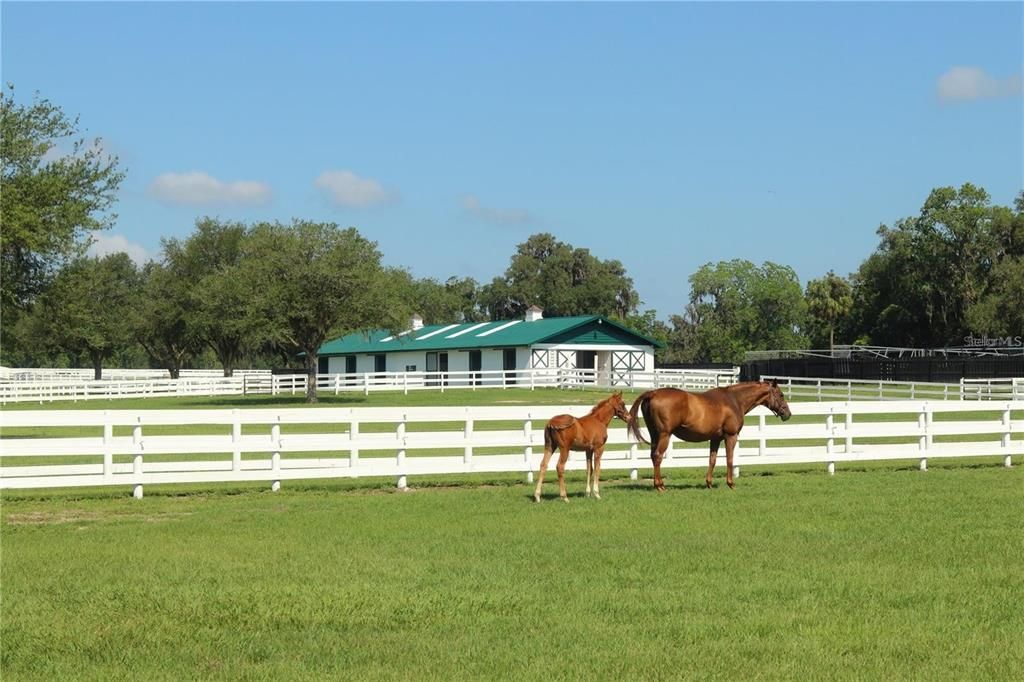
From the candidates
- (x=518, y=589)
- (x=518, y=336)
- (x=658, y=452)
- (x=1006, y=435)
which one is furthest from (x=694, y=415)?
(x=518, y=336)

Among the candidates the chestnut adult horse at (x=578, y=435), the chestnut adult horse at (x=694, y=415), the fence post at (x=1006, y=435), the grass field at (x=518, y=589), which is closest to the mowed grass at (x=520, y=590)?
the grass field at (x=518, y=589)

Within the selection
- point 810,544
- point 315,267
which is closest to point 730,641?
point 810,544

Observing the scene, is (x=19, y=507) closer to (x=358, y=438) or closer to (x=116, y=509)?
(x=116, y=509)

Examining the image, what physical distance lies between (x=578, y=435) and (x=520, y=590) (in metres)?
6.30

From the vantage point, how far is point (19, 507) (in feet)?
55.0

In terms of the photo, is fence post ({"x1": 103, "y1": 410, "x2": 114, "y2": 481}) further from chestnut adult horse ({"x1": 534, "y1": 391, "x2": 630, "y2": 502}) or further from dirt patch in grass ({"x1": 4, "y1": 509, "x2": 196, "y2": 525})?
chestnut adult horse ({"x1": 534, "y1": 391, "x2": 630, "y2": 502})

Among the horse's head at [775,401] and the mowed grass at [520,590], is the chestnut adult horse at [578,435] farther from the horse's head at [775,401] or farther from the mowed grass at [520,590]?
the horse's head at [775,401]

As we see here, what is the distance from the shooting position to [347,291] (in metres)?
55.3

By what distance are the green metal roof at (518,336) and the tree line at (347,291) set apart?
3477mm

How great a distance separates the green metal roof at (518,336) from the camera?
237 feet

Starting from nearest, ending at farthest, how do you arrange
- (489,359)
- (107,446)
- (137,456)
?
(107,446) → (137,456) → (489,359)

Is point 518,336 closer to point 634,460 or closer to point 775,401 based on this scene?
point 634,460

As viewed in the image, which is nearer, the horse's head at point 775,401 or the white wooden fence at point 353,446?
the white wooden fence at point 353,446

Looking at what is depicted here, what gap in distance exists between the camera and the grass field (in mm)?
7992
